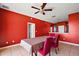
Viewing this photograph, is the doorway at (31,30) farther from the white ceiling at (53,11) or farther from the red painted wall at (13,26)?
the white ceiling at (53,11)

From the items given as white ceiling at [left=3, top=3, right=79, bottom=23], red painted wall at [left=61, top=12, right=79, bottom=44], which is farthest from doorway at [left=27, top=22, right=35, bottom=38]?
red painted wall at [left=61, top=12, right=79, bottom=44]

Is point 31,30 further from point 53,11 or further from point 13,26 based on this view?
point 53,11

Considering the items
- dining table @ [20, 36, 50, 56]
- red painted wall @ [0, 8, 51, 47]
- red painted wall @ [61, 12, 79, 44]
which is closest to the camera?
red painted wall @ [0, 8, 51, 47]

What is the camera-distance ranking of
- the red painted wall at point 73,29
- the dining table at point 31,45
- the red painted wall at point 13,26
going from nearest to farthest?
1. the red painted wall at point 13,26
2. the dining table at point 31,45
3. the red painted wall at point 73,29

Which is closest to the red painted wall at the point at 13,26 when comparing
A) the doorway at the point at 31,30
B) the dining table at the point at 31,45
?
the doorway at the point at 31,30

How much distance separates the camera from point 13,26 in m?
1.70

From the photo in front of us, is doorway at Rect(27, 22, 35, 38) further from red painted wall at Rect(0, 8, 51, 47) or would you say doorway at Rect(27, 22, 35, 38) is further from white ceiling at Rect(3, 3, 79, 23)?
white ceiling at Rect(3, 3, 79, 23)

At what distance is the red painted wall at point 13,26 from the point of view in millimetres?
1571

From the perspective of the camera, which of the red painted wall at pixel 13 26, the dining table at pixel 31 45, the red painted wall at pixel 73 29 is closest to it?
the red painted wall at pixel 13 26

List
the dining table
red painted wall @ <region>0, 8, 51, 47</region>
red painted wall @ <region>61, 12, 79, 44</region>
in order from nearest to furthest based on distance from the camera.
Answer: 1. red painted wall @ <region>0, 8, 51, 47</region>
2. the dining table
3. red painted wall @ <region>61, 12, 79, 44</region>

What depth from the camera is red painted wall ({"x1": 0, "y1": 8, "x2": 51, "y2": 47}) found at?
157cm

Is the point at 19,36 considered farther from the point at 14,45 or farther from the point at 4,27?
the point at 4,27

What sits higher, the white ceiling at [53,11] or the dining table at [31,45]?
the white ceiling at [53,11]

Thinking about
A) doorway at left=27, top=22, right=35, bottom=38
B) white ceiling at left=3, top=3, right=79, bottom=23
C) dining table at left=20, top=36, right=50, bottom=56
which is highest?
white ceiling at left=3, top=3, right=79, bottom=23
